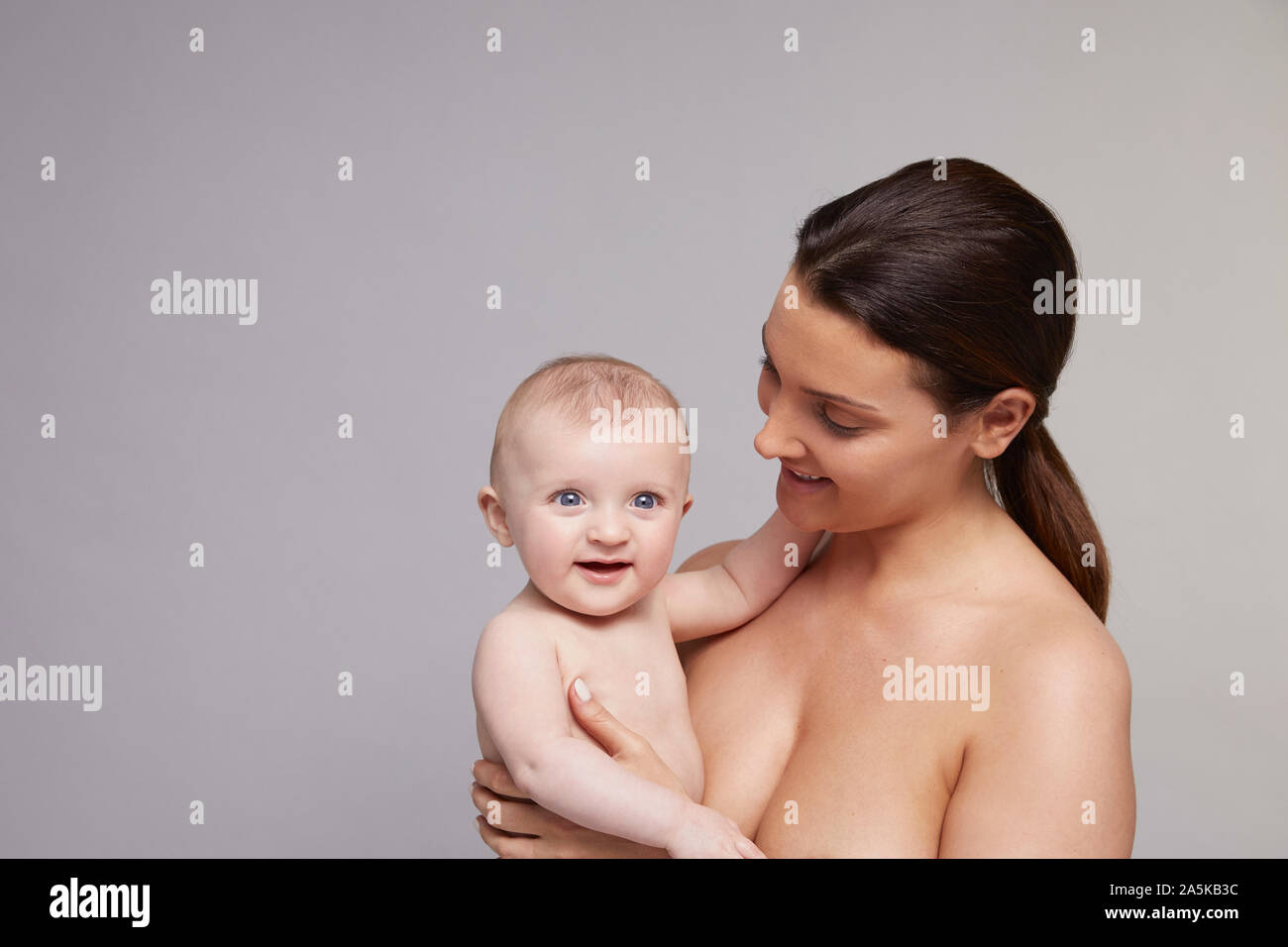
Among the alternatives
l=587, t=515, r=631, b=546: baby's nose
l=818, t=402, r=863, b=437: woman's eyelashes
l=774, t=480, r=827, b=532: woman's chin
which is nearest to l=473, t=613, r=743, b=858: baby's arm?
l=587, t=515, r=631, b=546: baby's nose

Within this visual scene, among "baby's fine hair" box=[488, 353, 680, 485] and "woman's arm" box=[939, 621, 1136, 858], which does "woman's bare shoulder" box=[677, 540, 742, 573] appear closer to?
"baby's fine hair" box=[488, 353, 680, 485]

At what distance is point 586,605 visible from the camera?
274 cm

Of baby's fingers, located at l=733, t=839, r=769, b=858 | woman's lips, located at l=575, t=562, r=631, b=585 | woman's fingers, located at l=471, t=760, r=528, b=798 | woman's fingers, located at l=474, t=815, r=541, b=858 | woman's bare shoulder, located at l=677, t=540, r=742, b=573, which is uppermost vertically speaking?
woman's bare shoulder, located at l=677, t=540, r=742, b=573

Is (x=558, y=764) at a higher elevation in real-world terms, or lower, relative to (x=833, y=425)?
lower

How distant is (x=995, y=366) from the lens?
2707mm

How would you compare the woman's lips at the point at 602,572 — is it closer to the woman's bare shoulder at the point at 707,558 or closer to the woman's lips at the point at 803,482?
the woman's lips at the point at 803,482

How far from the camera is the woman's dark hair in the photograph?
262 centimetres

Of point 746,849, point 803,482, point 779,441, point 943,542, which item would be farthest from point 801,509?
point 746,849

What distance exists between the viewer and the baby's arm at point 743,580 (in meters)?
3.09

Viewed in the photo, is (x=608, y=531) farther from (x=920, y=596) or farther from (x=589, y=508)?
(x=920, y=596)

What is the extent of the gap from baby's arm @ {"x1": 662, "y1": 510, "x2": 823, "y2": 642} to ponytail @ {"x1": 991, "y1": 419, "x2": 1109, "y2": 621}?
0.44 meters

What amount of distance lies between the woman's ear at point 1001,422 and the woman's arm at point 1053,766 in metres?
0.38

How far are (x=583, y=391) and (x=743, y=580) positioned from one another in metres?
0.70

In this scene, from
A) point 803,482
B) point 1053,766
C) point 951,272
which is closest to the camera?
point 1053,766
